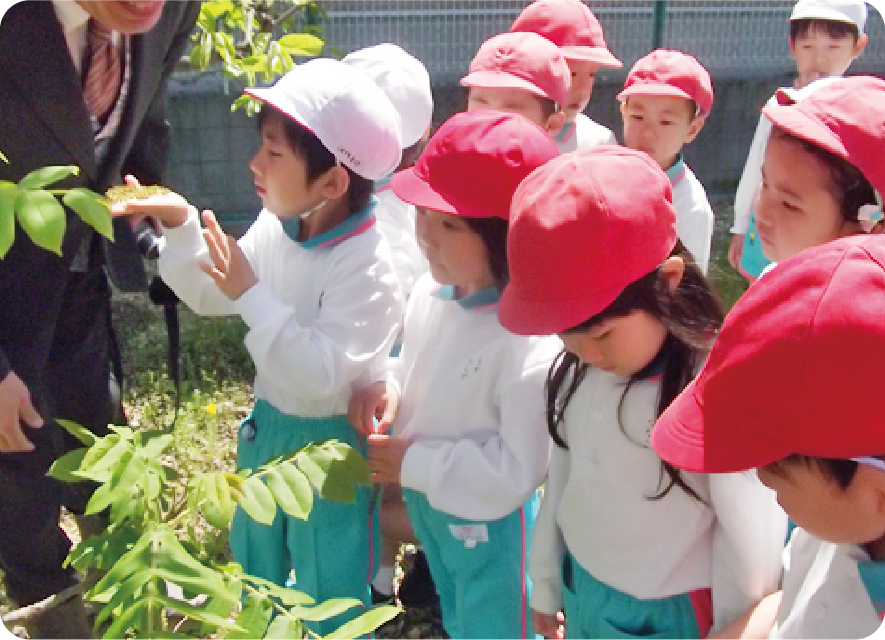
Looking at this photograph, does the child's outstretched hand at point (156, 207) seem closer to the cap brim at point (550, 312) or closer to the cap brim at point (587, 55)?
the cap brim at point (550, 312)

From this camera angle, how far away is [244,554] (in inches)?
90.0

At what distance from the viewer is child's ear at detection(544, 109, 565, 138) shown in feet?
10.4

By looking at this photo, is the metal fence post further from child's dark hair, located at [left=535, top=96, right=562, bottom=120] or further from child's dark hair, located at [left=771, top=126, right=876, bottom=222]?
A: child's dark hair, located at [left=771, top=126, right=876, bottom=222]

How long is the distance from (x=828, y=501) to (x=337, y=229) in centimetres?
132

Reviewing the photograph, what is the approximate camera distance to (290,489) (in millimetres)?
1332

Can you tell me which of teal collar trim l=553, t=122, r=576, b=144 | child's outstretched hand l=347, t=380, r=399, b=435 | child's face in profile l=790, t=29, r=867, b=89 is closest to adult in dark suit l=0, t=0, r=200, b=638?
child's outstretched hand l=347, t=380, r=399, b=435

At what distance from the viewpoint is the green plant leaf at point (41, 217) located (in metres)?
0.99

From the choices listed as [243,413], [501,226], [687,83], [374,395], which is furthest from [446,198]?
[243,413]

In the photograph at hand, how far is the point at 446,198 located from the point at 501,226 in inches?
5.3

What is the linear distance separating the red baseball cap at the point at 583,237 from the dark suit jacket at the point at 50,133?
101 centimetres

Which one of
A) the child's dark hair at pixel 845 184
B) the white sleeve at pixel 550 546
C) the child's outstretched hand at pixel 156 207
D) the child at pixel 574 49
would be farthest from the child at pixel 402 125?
the child's dark hair at pixel 845 184

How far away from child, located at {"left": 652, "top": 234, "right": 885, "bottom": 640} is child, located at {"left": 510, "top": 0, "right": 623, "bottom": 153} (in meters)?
2.55

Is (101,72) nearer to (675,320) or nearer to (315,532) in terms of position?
(315,532)

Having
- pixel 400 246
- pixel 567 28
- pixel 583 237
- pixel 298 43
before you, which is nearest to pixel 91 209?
pixel 583 237
